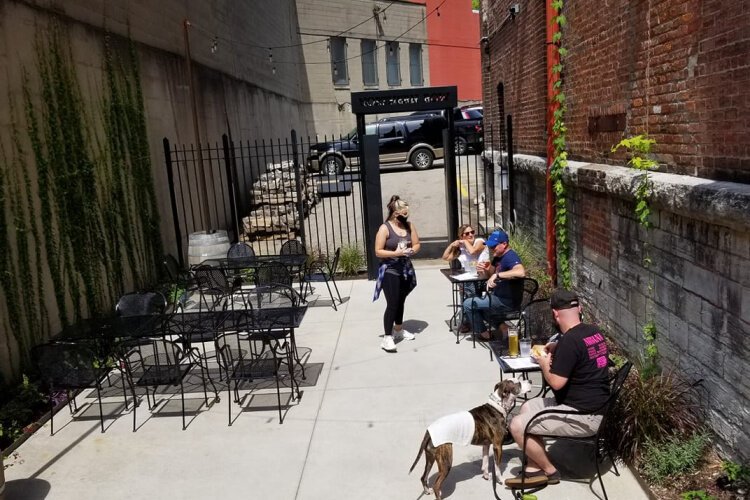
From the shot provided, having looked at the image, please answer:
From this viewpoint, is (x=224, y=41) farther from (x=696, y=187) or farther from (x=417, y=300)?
(x=696, y=187)

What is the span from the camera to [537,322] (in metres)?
5.76

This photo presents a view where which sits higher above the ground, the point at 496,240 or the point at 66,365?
the point at 496,240

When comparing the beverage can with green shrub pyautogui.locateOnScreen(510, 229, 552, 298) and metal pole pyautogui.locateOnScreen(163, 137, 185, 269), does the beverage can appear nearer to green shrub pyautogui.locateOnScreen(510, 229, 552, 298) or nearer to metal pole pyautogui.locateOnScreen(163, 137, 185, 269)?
green shrub pyautogui.locateOnScreen(510, 229, 552, 298)

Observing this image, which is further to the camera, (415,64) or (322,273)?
(415,64)

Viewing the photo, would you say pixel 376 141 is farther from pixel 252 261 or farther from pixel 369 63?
pixel 369 63

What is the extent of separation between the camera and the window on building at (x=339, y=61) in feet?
97.6

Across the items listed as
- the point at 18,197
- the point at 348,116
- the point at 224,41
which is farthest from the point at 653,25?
the point at 348,116

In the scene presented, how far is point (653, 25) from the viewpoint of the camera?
196 inches

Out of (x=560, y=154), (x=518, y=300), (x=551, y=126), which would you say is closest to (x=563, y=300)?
(x=518, y=300)

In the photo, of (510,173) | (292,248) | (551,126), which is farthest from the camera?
(510,173)

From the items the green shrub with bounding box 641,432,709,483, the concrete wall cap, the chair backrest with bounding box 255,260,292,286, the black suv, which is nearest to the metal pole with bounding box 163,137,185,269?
the chair backrest with bounding box 255,260,292,286

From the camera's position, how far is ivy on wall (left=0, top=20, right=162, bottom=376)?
641cm

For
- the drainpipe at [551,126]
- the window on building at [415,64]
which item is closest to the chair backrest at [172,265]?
the drainpipe at [551,126]

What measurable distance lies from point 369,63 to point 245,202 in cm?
1729
